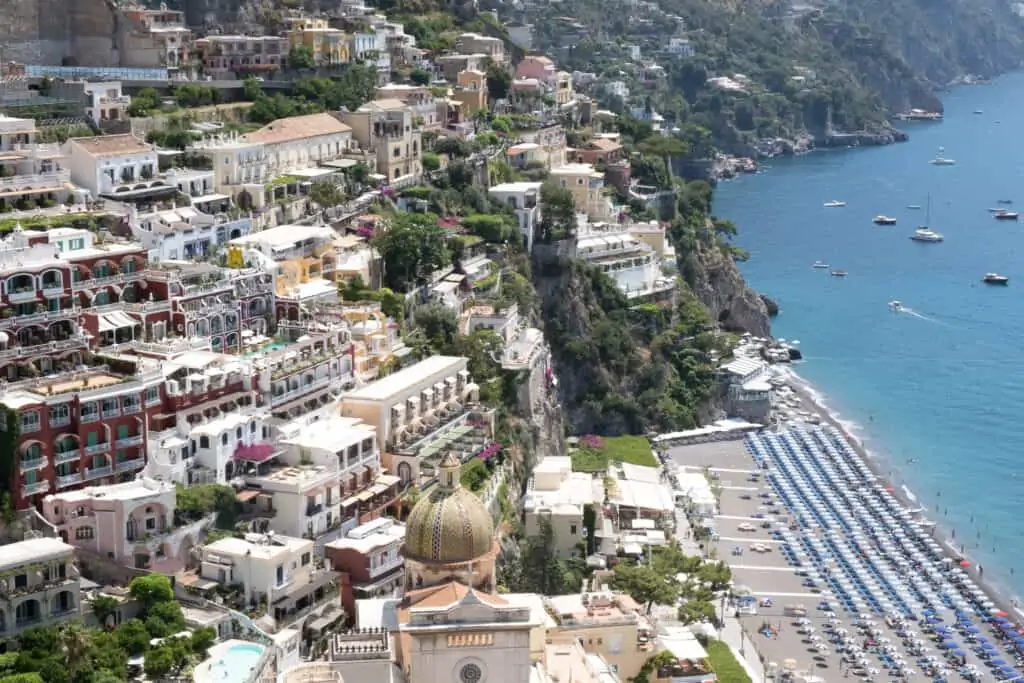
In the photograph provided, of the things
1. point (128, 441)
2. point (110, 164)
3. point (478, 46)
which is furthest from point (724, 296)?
point (128, 441)

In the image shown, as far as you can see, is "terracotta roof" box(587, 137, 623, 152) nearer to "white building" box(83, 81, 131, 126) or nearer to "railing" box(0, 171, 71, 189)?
"white building" box(83, 81, 131, 126)

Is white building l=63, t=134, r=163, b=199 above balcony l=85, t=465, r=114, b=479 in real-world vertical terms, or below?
above

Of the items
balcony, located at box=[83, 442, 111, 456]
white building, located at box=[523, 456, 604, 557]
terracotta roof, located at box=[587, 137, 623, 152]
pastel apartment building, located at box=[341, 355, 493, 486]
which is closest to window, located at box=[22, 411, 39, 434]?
balcony, located at box=[83, 442, 111, 456]

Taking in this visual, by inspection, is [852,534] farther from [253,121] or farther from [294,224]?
[253,121]

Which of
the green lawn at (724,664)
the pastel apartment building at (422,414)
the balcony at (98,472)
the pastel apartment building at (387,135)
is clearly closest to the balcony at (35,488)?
the balcony at (98,472)

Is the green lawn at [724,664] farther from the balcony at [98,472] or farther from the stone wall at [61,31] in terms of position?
the stone wall at [61,31]

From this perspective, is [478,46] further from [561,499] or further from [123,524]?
[123,524]
